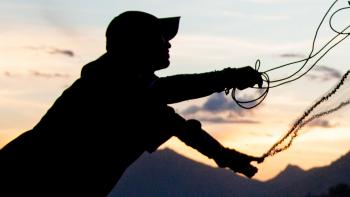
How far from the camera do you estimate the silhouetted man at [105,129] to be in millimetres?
7016

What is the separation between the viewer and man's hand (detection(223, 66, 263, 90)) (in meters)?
7.54

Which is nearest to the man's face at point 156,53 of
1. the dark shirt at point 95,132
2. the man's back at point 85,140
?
the dark shirt at point 95,132

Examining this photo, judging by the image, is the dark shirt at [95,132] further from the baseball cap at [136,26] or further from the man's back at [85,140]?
the baseball cap at [136,26]

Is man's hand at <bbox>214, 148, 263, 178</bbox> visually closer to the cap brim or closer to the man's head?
the man's head

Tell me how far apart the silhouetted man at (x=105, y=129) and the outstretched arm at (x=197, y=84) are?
0.03 ft

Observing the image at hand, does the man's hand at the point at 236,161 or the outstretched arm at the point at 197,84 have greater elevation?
the outstretched arm at the point at 197,84

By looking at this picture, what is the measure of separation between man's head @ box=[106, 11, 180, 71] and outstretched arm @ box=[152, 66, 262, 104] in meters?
0.51

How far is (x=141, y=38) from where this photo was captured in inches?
296

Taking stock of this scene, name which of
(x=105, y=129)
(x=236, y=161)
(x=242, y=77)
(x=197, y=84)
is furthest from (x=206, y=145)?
(x=105, y=129)

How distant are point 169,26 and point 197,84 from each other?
884 mm

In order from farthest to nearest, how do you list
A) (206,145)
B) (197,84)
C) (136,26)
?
(136,26), (206,145), (197,84)

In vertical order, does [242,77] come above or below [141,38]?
below

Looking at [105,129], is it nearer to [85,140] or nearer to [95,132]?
[95,132]

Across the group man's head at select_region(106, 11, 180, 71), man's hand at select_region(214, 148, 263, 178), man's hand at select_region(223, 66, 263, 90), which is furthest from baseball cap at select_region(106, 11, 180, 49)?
man's hand at select_region(214, 148, 263, 178)
